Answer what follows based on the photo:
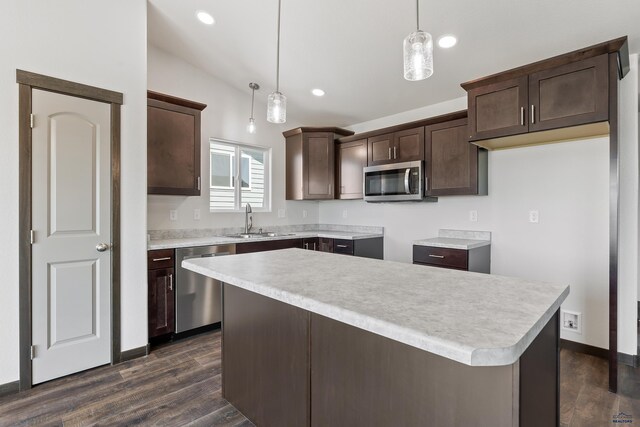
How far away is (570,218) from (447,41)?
5.98 feet

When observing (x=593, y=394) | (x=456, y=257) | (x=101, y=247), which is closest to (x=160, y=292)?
(x=101, y=247)

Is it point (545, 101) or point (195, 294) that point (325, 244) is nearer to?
point (195, 294)

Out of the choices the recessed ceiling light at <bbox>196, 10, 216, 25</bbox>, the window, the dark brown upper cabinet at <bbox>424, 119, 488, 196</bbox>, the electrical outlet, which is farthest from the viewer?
the window

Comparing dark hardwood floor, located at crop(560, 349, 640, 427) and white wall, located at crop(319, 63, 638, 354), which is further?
white wall, located at crop(319, 63, 638, 354)

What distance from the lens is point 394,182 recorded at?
3646 millimetres

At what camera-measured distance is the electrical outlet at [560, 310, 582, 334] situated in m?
2.75

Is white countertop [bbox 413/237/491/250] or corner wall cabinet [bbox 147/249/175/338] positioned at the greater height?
white countertop [bbox 413/237/491/250]

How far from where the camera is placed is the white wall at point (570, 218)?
245cm

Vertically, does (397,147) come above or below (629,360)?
above

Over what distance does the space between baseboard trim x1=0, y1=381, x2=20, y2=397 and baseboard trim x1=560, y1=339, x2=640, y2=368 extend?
4214mm

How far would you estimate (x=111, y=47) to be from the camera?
255 cm

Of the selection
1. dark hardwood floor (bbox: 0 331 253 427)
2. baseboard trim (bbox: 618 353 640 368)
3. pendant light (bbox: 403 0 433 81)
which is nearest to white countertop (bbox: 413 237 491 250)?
baseboard trim (bbox: 618 353 640 368)

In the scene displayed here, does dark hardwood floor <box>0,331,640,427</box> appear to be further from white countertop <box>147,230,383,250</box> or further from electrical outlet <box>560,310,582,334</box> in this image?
white countertop <box>147,230,383,250</box>

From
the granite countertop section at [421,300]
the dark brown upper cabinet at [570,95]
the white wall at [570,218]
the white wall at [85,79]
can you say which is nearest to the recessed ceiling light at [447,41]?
the dark brown upper cabinet at [570,95]
